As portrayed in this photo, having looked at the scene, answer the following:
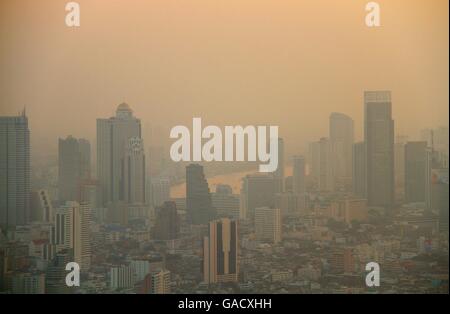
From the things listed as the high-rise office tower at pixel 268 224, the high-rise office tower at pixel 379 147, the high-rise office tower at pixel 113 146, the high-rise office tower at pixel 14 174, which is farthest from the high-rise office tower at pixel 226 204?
the high-rise office tower at pixel 14 174

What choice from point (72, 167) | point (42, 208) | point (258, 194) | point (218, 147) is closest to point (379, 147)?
point (258, 194)

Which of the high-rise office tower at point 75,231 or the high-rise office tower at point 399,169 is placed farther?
the high-rise office tower at point 399,169

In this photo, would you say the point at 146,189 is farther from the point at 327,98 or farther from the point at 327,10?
the point at 327,10

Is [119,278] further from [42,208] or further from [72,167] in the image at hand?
[72,167]

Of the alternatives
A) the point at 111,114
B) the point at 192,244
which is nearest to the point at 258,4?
the point at 111,114

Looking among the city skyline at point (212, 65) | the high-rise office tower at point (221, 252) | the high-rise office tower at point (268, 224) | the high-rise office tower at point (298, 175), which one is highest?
the city skyline at point (212, 65)

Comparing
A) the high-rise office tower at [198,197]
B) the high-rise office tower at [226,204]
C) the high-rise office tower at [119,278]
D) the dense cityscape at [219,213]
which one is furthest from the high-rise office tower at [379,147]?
the high-rise office tower at [119,278]

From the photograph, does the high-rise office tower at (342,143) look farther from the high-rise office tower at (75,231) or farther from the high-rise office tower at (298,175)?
the high-rise office tower at (75,231)

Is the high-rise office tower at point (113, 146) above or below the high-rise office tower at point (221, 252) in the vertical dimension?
above

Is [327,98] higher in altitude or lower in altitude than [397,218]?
higher
